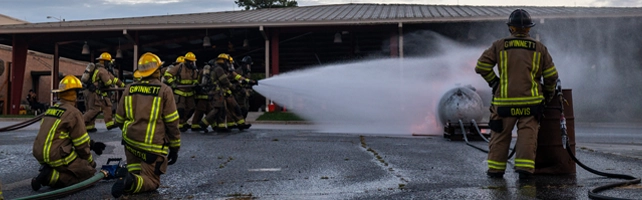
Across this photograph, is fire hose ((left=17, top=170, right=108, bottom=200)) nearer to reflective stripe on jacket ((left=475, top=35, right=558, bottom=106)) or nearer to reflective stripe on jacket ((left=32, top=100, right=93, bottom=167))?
reflective stripe on jacket ((left=32, top=100, right=93, bottom=167))

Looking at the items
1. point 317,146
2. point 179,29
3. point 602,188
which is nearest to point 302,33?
point 179,29

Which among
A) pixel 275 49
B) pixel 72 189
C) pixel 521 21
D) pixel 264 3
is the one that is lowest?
pixel 72 189

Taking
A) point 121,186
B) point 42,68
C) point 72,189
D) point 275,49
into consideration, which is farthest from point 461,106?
point 42,68

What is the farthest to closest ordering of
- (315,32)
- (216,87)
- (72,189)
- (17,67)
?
1. (17,67)
2. (315,32)
3. (216,87)
4. (72,189)

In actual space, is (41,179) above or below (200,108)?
below

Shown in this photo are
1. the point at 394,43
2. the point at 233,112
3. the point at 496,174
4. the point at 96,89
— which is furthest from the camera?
the point at 394,43

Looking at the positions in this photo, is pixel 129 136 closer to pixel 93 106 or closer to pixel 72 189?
pixel 72 189

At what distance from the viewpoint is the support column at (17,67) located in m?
20.9

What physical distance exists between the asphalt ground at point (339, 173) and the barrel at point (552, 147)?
0.14 m

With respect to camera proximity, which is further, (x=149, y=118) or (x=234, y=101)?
(x=234, y=101)

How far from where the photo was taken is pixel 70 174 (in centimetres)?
488

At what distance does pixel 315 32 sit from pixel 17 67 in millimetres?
12206

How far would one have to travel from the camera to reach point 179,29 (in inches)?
768

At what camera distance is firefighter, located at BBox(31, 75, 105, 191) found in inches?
186
